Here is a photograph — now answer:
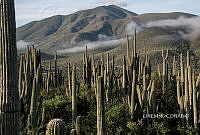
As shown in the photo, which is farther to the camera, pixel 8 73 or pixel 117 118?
pixel 117 118

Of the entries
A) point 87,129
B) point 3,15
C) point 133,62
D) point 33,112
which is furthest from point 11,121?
point 133,62

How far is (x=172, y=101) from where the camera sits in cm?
1852

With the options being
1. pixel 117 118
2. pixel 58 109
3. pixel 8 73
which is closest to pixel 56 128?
pixel 8 73

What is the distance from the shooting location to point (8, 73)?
534 centimetres

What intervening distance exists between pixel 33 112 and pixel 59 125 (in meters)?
6.06

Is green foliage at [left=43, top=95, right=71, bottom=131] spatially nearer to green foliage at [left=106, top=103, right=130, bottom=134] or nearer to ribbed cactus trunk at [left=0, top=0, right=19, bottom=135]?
green foliage at [left=106, top=103, right=130, bottom=134]

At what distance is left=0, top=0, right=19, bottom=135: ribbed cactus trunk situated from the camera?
5297mm

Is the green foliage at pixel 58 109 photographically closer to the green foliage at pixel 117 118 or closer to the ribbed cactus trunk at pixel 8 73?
the green foliage at pixel 117 118

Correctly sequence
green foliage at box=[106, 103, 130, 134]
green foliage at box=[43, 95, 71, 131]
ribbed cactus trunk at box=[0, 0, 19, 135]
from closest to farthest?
ribbed cactus trunk at box=[0, 0, 19, 135] → green foliage at box=[106, 103, 130, 134] → green foliage at box=[43, 95, 71, 131]

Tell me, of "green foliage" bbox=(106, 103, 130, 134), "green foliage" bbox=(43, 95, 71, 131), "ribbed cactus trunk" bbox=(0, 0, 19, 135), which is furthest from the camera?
"green foliage" bbox=(43, 95, 71, 131)

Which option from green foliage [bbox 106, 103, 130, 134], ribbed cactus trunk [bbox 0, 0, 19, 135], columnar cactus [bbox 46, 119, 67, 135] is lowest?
green foliage [bbox 106, 103, 130, 134]

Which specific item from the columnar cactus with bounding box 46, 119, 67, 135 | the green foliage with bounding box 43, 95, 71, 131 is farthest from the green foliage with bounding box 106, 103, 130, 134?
the columnar cactus with bounding box 46, 119, 67, 135

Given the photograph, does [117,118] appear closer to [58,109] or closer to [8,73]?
[58,109]

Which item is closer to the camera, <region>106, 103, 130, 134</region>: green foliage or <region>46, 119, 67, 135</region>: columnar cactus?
<region>46, 119, 67, 135</region>: columnar cactus
